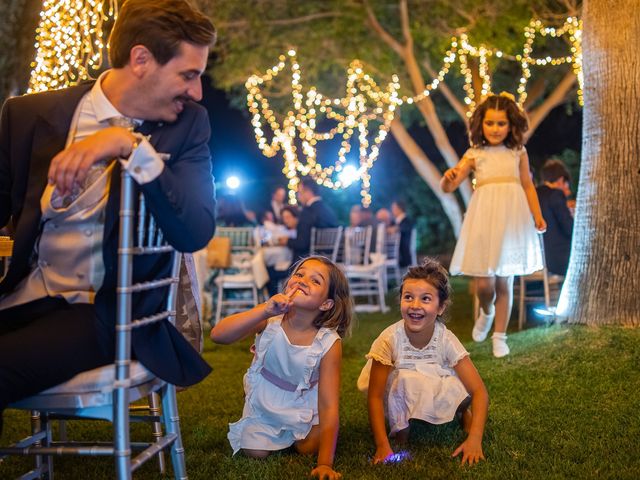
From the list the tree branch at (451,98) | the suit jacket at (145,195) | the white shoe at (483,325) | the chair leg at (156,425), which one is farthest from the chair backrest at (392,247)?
the suit jacket at (145,195)

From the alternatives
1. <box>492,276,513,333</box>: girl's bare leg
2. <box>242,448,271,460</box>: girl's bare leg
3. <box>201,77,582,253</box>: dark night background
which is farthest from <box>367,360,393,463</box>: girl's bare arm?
<box>201,77,582,253</box>: dark night background

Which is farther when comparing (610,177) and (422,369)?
(610,177)

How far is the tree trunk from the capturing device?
17.2 ft

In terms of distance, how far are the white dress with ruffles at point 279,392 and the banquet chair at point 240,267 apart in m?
5.58

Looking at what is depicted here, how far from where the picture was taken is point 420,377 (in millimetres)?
3479

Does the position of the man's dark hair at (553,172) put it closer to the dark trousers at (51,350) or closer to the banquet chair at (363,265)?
the banquet chair at (363,265)

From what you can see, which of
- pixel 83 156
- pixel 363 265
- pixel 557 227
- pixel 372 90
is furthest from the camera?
pixel 372 90

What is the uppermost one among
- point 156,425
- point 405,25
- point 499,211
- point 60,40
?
point 405,25

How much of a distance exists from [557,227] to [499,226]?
2.39 metres

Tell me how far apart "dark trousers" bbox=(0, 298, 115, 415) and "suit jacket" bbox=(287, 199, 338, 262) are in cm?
728

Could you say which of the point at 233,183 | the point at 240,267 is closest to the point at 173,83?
the point at 240,267

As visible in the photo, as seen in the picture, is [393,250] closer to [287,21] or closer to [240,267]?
[287,21]

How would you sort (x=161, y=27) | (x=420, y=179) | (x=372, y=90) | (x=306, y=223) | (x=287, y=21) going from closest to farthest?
(x=161, y=27) < (x=306, y=223) < (x=287, y=21) < (x=372, y=90) < (x=420, y=179)

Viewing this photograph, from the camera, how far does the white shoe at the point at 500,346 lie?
5351 mm
